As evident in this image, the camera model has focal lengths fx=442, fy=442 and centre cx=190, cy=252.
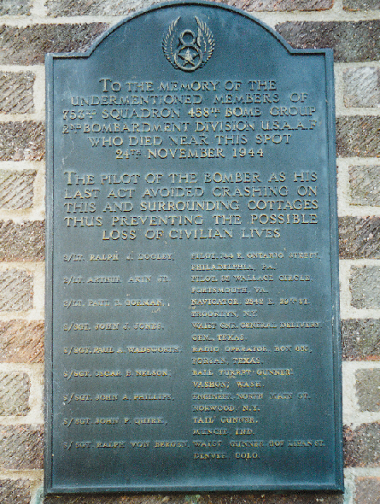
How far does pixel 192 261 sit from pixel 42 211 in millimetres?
887

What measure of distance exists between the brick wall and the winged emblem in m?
0.30

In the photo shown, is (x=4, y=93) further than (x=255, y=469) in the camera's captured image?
Yes

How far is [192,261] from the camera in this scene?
2355mm

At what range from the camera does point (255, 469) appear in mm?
2252

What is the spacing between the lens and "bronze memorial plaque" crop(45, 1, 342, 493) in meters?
2.27

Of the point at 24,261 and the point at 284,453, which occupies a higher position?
the point at 24,261

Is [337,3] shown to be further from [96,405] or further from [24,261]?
[96,405]

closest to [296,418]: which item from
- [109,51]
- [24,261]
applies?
[24,261]

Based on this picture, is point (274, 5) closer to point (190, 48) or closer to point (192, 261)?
point (190, 48)

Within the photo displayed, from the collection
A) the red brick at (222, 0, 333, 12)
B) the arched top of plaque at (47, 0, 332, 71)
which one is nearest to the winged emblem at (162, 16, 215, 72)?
the arched top of plaque at (47, 0, 332, 71)

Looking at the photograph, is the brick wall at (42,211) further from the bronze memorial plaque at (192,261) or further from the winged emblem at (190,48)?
the winged emblem at (190,48)

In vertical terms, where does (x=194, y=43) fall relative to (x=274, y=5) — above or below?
below

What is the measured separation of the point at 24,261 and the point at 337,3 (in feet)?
7.52

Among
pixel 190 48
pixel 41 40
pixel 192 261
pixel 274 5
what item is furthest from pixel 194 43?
pixel 192 261
